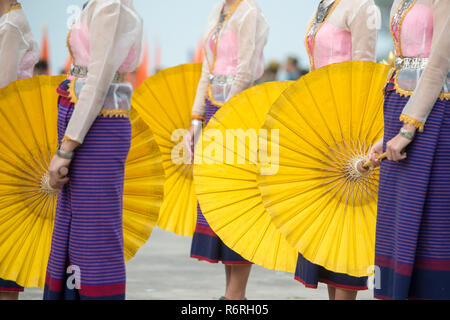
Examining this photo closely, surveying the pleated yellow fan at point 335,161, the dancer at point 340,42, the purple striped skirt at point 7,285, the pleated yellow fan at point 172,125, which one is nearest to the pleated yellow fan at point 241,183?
the dancer at point 340,42

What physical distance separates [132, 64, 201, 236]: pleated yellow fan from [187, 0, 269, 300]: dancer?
Result: 353 millimetres

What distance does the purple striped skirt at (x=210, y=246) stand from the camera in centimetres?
423

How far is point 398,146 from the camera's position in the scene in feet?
9.03

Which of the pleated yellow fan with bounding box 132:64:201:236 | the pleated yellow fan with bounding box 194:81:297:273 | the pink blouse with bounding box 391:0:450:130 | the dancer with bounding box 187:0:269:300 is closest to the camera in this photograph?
the pink blouse with bounding box 391:0:450:130

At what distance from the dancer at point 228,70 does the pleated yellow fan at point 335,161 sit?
2.92ft

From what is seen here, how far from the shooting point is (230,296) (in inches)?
165

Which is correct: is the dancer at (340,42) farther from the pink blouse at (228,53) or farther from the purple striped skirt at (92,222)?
the purple striped skirt at (92,222)

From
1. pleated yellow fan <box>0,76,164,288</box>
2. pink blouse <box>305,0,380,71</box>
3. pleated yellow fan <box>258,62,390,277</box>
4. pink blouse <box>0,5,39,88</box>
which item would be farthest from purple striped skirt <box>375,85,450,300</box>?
pink blouse <box>0,5,39,88</box>

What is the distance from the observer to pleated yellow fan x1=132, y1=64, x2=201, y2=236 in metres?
4.81

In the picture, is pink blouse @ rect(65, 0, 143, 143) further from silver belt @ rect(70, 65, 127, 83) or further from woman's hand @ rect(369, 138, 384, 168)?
woman's hand @ rect(369, 138, 384, 168)

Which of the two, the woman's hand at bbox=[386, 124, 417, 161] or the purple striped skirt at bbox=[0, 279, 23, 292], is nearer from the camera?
the woman's hand at bbox=[386, 124, 417, 161]

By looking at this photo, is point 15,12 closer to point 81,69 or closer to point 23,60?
point 23,60

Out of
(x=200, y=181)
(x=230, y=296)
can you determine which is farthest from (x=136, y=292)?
(x=200, y=181)

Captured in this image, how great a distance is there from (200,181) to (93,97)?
129cm
